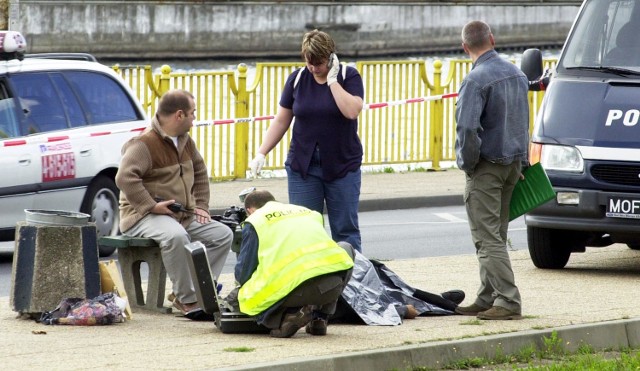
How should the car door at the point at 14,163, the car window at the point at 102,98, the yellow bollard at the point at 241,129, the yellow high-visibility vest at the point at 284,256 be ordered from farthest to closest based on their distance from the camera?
the yellow bollard at the point at 241,129 → the car window at the point at 102,98 → the car door at the point at 14,163 → the yellow high-visibility vest at the point at 284,256

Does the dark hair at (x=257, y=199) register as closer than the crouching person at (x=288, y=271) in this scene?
No

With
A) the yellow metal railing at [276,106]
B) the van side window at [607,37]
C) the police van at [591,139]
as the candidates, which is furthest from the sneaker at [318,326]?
the yellow metal railing at [276,106]

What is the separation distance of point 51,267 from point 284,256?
1.54 metres

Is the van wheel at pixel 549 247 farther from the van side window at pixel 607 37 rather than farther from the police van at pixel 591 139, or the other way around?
the van side window at pixel 607 37

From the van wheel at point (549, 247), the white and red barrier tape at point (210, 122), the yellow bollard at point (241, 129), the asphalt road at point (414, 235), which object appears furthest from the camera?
the yellow bollard at point (241, 129)

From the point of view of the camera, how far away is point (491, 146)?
8781 millimetres

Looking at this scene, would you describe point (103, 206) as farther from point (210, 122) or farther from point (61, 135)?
point (210, 122)

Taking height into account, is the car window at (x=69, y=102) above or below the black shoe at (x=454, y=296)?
above

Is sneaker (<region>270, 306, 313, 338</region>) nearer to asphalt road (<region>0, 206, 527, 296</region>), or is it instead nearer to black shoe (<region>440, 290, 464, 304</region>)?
black shoe (<region>440, 290, 464, 304</region>)

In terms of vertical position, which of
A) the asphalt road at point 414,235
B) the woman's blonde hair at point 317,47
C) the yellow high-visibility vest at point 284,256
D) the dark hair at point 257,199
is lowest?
the asphalt road at point 414,235

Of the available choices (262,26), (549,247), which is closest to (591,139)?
(549,247)

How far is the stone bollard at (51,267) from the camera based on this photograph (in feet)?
28.9

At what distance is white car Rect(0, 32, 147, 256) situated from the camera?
488 inches

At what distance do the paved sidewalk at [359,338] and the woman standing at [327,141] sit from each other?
958 mm
